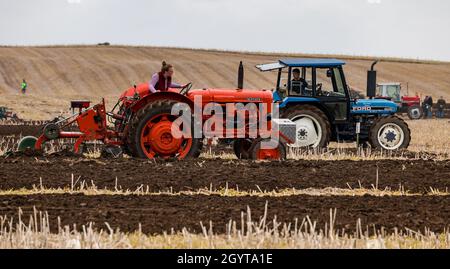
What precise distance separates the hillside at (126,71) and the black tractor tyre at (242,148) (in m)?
24.7

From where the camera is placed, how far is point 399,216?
873 centimetres

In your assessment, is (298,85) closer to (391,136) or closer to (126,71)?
(391,136)

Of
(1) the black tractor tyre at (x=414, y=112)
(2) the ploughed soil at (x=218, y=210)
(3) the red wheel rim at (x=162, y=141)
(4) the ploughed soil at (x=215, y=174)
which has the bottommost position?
(1) the black tractor tyre at (x=414, y=112)

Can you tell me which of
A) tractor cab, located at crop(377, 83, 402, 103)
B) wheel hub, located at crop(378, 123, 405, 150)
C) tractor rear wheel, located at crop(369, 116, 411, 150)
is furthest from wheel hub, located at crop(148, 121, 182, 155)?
tractor cab, located at crop(377, 83, 402, 103)

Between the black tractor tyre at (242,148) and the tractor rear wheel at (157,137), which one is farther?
the black tractor tyre at (242,148)

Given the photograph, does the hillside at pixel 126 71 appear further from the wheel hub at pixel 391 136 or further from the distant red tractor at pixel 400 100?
the wheel hub at pixel 391 136

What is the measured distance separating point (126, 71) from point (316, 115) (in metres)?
39.3

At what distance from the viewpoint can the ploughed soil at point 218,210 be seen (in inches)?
323

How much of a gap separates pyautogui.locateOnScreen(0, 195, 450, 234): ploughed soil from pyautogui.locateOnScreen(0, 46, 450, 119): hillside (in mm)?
29467

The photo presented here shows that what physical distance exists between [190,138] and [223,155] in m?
2.01

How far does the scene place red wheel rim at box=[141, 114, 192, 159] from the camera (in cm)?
1336

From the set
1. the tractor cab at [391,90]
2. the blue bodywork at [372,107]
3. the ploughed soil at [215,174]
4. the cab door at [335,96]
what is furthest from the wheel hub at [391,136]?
the tractor cab at [391,90]

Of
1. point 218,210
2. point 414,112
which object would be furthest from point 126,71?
point 218,210
